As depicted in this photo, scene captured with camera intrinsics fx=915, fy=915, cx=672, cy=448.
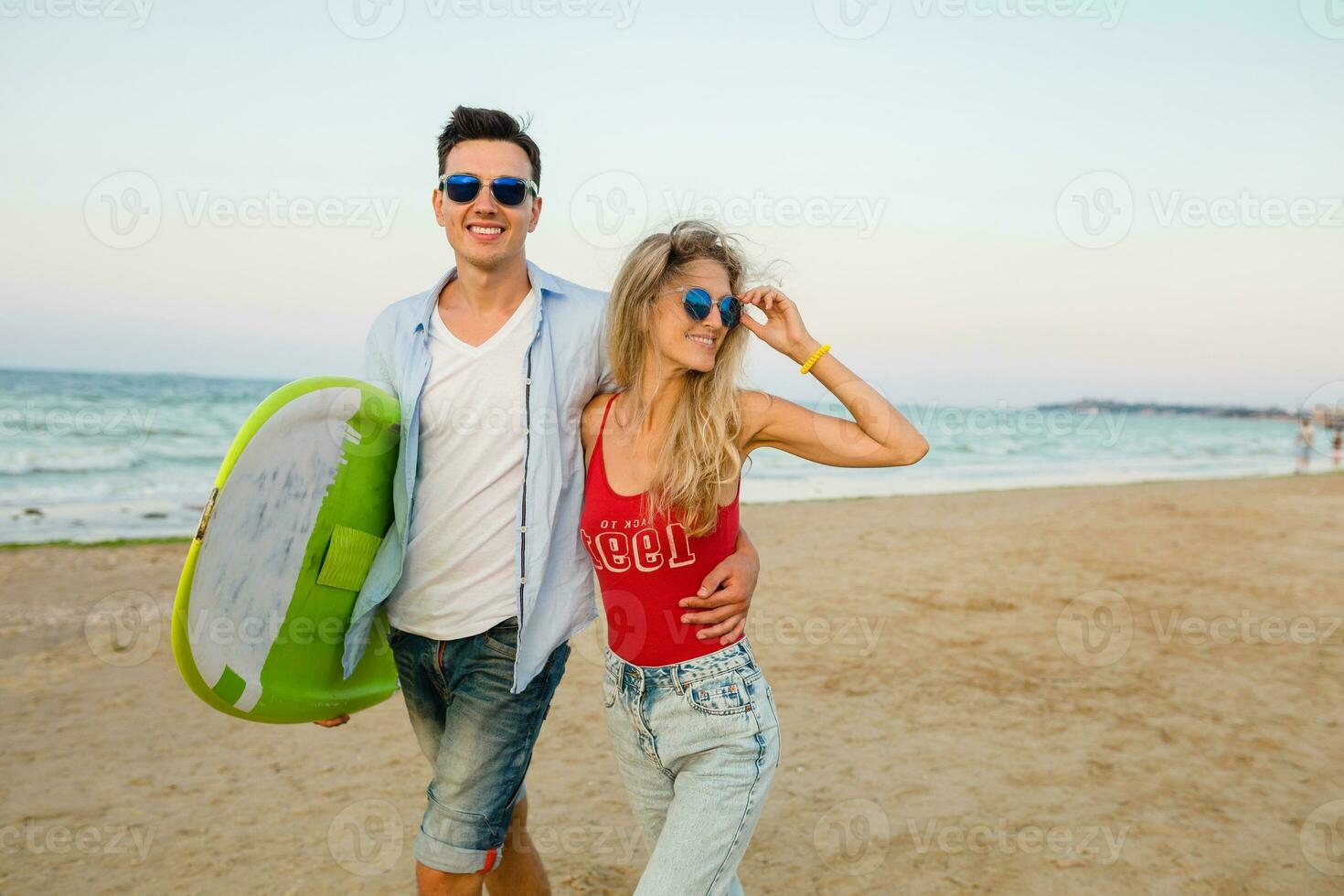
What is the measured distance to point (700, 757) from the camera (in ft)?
6.96

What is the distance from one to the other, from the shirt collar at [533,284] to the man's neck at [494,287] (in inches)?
1.5

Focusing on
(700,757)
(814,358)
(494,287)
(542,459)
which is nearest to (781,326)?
(814,358)

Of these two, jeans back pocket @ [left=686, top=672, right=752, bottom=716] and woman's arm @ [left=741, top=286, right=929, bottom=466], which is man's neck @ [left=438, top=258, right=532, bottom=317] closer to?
woman's arm @ [left=741, top=286, right=929, bottom=466]

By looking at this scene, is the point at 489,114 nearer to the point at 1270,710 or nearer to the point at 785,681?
the point at 785,681

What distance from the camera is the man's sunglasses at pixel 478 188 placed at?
8.63ft

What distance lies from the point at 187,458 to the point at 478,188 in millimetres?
19193

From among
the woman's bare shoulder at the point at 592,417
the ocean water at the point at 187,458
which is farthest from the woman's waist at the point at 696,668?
the ocean water at the point at 187,458

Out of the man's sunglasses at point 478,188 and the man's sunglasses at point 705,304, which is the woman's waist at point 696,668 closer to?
the man's sunglasses at point 705,304

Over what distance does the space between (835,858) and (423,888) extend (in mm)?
1824

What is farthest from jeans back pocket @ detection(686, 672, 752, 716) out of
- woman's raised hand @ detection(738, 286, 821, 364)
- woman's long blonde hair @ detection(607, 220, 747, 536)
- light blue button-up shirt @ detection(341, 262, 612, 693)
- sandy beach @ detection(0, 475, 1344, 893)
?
sandy beach @ detection(0, 475, 1344, 893)

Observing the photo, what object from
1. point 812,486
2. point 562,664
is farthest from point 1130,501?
point 562,664

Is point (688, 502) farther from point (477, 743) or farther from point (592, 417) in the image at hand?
point (477, 743)

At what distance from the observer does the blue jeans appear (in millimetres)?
2031

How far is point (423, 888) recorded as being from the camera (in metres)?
2.49
